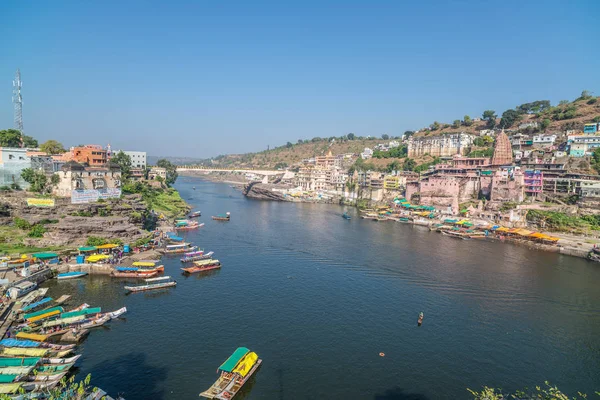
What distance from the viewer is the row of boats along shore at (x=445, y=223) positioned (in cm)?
5433

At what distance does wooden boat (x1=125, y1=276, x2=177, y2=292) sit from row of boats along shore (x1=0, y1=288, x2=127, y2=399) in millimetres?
4369

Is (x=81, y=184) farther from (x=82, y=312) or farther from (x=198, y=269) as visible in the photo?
(x=82, y=312)

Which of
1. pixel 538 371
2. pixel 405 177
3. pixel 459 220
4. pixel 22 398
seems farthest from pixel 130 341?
pixel 405 177

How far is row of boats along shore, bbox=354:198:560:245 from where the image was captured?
54325 mm

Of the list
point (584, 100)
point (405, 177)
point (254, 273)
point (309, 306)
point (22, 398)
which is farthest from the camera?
point (584, 100)

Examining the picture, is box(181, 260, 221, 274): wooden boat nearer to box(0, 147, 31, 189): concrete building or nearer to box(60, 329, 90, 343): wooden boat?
box(60, 329, 90, 343): wooden boat

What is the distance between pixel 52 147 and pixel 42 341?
59.8 meters

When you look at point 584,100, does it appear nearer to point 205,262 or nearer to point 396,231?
point 396,231

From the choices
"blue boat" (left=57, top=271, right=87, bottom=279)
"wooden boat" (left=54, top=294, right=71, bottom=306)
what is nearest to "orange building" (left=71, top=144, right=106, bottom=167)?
"blue boat" (left=57, top=271, right=87, bottom=279)

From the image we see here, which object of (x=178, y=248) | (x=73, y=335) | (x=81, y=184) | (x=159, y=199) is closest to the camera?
(x=73, y=335)

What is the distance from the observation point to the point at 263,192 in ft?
349

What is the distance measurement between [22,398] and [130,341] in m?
6.91

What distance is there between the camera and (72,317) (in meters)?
23.5

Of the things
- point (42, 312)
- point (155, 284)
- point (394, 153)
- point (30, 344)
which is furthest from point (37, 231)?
point (394, 153)
